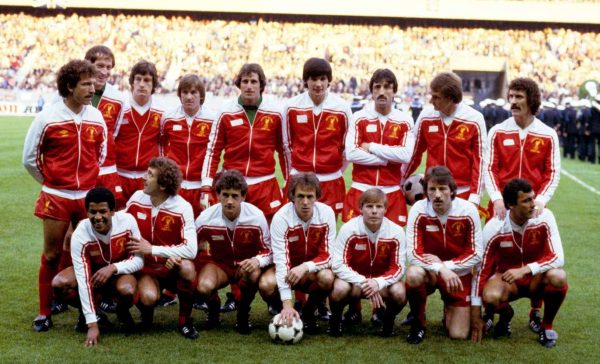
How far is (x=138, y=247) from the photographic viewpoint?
5.88 m

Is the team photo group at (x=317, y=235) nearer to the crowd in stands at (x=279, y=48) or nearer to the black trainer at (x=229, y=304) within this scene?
the black trainer at (x=229, y=304)

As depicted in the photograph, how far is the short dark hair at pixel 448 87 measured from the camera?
21.6 feet

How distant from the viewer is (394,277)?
5.91 m

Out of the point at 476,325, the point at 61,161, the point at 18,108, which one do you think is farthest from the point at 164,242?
the point at 18,108

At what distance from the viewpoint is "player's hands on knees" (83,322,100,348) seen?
5.55 metres

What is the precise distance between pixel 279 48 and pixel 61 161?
124 feet

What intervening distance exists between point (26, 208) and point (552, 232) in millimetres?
7950

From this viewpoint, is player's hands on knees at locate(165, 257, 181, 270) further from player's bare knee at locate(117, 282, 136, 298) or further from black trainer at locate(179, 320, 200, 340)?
black trainer at locate(179, 320, 200, 340)

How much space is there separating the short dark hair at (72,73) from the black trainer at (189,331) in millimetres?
1808

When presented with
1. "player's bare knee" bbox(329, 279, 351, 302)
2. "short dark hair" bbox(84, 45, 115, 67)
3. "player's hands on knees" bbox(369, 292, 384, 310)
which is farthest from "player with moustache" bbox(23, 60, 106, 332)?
"player's hands on knees" bbox(369, 292, 384, 310)

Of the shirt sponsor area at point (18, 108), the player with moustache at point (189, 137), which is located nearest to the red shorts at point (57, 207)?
the player with moustache at point (189, 137)

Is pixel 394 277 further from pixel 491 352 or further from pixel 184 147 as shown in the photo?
pixel 184 147

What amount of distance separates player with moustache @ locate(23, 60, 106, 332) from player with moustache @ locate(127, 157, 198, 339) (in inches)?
16.8

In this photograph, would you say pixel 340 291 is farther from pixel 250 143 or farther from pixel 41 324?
pixel 41 324
